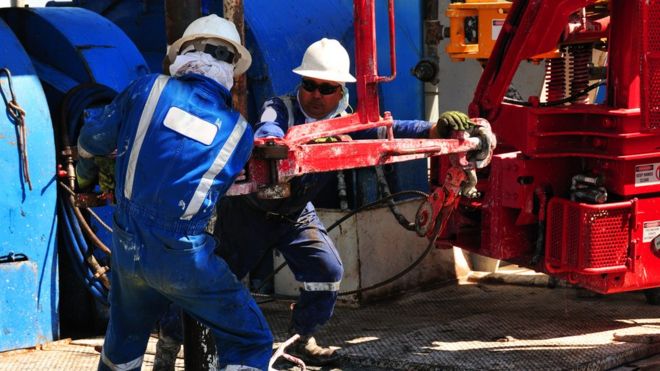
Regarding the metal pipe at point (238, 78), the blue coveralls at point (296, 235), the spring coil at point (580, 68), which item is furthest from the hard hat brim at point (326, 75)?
the spring coil at point (580, 68)

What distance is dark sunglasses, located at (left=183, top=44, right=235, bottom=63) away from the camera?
4902 mm

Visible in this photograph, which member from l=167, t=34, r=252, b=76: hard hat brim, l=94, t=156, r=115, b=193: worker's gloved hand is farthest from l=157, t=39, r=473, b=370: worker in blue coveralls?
l=94, t=156, r=115, b=193: worker's gloved hand

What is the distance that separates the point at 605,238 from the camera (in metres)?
6.11

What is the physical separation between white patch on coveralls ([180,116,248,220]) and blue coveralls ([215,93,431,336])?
4.14 ft

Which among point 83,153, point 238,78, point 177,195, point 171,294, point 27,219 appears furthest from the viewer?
point 27,219

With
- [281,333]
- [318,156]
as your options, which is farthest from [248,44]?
[318,156]

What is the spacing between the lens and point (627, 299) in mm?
7559

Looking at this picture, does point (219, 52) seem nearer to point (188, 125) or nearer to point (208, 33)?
point (208, 33)

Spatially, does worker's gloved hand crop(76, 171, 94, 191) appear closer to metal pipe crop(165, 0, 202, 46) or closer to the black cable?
metal pipe crop(165, 0, 202, 46)

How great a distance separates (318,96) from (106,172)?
1266mm

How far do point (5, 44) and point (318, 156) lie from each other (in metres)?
2.27

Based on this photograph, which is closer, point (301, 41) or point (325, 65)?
point (325, 65)

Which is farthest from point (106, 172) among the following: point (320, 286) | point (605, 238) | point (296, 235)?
point (605, 238)

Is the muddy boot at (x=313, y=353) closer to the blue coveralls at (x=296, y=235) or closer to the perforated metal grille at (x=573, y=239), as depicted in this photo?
the blue coveralls at (x=296, y=235)
